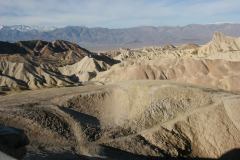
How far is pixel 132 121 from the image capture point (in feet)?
129

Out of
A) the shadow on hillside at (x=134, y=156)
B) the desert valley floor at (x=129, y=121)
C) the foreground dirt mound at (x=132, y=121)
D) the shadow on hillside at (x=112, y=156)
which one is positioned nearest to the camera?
the shadow on hillside at (x=112, y=156)

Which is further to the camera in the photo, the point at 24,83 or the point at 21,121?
the point at 24,83

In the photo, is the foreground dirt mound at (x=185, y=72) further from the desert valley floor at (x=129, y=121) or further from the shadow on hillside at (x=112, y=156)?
the shadow on hillside at (x=112, y=156)

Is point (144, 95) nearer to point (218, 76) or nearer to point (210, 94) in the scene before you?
point (210, 94)

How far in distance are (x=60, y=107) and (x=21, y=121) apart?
4973 mm

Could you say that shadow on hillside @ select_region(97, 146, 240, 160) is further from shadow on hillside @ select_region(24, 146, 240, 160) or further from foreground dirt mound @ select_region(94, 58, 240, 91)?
foreground dirt mound @ select_region(94, 58, 240, 91)

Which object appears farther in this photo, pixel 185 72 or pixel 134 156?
pixel 185 72

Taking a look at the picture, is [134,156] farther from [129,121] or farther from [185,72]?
[185,72]

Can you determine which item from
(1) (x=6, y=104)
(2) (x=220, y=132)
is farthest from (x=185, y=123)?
(1) (x=6, y=104)

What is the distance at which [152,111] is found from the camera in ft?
131

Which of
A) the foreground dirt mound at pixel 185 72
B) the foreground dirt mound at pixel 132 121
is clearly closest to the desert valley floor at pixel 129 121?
the foreground dirt mound at pixel 132 121

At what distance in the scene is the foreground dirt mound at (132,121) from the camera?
114ft

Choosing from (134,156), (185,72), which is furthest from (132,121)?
(185,72)

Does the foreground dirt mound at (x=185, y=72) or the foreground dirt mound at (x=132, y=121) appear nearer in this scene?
the foreground dirt mound at (x=132, y=121)
